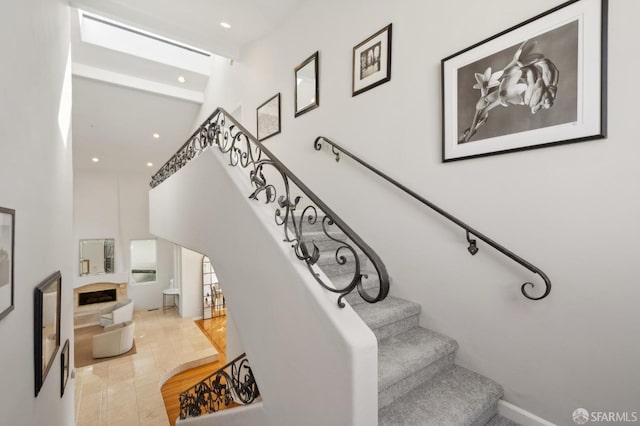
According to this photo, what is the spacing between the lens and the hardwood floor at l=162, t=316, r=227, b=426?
5523 millimetres

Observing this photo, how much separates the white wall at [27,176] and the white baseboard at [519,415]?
8.46 feet

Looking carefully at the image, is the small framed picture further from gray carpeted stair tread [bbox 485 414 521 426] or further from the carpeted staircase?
gray carpeted stair tread [bbox 485 414 521 426]

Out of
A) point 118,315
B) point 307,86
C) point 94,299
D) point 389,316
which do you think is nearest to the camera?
point 389,316

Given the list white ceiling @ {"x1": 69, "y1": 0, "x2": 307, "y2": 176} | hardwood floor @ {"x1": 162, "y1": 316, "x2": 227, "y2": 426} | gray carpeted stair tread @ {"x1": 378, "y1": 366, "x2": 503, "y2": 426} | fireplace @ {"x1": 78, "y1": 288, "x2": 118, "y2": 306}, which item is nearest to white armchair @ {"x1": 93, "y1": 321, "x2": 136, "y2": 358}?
hardwood floor @ {"x1": 162, "y1": 316, "x2": 227, "y2": 426}

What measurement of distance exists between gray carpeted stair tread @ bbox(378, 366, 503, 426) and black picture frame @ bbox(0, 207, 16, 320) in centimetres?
189

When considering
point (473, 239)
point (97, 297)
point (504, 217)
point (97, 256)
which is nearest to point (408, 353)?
point (473, 239)

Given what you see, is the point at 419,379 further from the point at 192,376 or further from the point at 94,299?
the point at 94,299

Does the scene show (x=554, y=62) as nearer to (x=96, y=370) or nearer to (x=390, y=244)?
(x=390, y=244)

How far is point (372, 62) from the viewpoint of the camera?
8.77 feet

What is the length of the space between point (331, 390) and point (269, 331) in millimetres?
633

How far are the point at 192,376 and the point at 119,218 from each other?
677 centimetres

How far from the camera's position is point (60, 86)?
2.75 metres

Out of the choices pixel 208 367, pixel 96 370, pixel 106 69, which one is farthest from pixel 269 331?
pixel 106 69

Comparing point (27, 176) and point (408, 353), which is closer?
point (27, 176)
